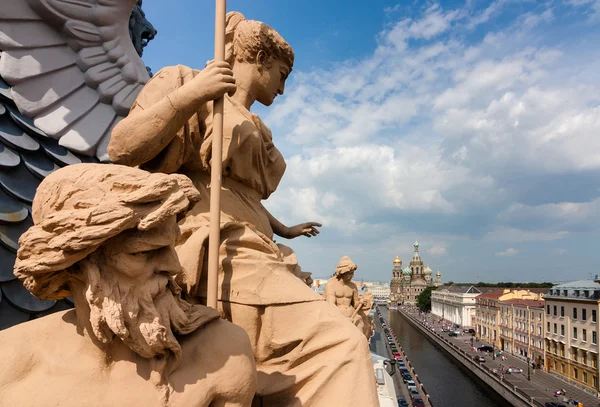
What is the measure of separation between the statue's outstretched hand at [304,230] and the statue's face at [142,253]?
7.42 feet

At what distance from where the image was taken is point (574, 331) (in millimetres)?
32156

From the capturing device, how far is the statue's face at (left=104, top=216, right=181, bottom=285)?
1536 millimetres

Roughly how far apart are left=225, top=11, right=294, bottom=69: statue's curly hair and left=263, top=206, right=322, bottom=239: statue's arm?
130cm

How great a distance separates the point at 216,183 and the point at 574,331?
37.6 meters

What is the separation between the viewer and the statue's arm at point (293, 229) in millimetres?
3754

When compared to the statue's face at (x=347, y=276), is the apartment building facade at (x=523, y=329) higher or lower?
lower

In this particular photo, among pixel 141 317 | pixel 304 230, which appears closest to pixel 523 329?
pixel 304 230

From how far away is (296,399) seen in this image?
7.14ft

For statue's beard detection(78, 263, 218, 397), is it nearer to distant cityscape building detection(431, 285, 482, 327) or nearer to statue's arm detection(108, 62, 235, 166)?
statue's arm detection(108, 62, 235, 166)

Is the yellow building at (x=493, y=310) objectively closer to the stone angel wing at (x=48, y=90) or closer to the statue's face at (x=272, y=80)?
the stone angel wing at (x=48, y=90)

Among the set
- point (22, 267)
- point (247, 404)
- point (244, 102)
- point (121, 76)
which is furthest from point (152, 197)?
point (121, 76)

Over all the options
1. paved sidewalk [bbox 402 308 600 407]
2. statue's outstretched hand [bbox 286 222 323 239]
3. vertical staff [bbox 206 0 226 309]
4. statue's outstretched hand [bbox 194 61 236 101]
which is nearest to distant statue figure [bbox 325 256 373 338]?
statue's outstretched hand [bbox 286 222 323 239]

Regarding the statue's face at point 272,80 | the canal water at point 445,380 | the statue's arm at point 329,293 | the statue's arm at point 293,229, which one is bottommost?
the canal water at point 445,380

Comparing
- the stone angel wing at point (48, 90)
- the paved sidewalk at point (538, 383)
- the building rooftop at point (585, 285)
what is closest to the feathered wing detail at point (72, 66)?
the stone angel wing at point (48, 90)
